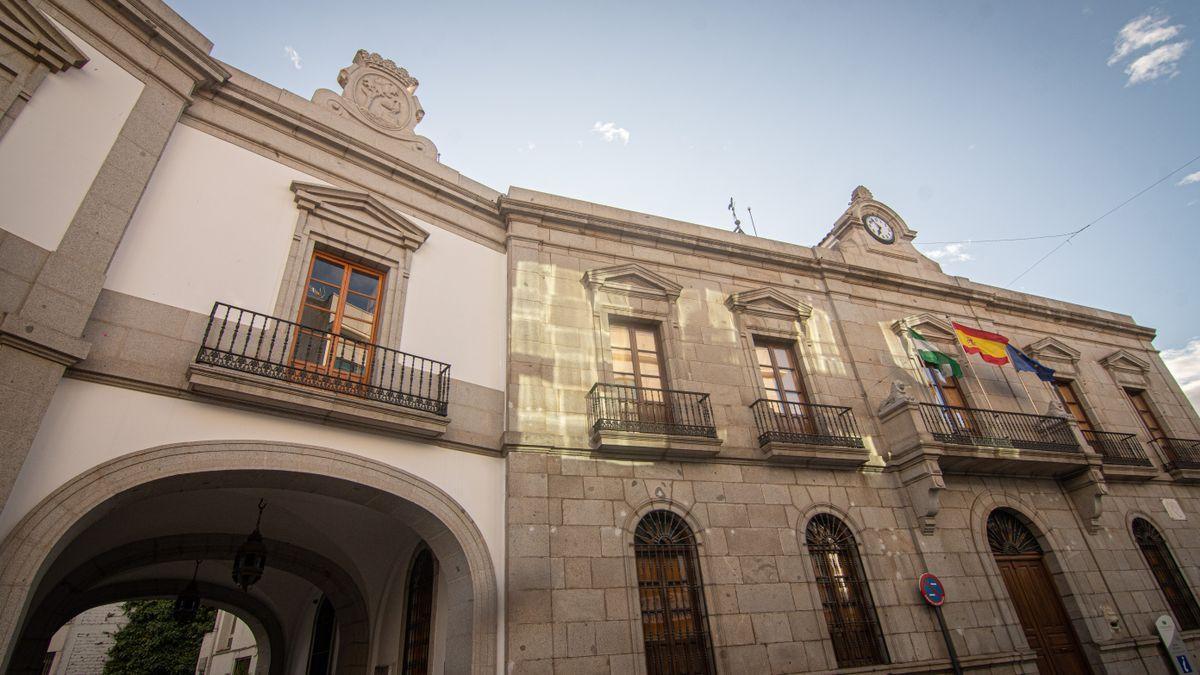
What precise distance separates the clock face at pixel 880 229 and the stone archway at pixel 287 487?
10.9 m

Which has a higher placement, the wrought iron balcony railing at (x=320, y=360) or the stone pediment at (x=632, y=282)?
the stone pediment at (x=632, y=282)

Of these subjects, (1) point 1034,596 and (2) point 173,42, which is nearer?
(2) point 173,42

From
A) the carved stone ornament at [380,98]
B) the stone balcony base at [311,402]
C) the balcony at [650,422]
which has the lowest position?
the stone balcony base at [311,402]

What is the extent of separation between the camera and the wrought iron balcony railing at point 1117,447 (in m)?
11.8

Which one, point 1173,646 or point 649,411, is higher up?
point 649,411

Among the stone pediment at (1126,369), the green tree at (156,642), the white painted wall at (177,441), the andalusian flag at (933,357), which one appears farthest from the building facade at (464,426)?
the green tree at (156,642)

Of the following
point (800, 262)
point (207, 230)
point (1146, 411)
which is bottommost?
point (207, 230)

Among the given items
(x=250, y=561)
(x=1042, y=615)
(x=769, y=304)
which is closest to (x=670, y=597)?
(x=250, y=561)

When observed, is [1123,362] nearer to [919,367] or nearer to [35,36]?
[919,367]

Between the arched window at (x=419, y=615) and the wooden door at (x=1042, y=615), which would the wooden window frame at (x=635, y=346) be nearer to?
the arched window at (x=419, y=615)

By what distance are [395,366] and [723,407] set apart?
16.3 ft

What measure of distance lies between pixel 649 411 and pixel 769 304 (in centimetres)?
359

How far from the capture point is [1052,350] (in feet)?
44.1

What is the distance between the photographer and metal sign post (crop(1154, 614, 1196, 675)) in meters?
9.55
